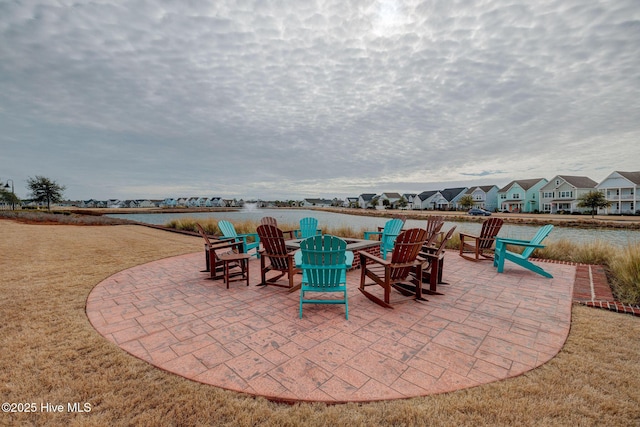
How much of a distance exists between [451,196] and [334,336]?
6564cm

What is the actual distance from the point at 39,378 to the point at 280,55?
10.6m

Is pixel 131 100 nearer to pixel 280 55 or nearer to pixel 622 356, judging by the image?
pixel 280 55

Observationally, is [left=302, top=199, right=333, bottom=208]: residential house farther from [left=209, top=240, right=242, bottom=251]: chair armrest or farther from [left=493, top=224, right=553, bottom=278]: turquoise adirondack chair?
[left=493, top=224, right=553, bottom=278]: turquoise adirondack chair

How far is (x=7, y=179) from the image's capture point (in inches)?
1500

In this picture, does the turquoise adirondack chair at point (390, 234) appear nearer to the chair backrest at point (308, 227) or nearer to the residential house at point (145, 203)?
the chair backrest at point (308, 227)

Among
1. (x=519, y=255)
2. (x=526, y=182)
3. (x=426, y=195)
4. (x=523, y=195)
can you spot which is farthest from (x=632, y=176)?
(x=519, y=255)

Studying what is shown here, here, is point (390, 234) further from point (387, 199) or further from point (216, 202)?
point (216, 202)

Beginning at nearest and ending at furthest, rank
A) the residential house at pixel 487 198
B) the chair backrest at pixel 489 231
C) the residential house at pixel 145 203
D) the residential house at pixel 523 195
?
the chair backrest at pixel 489 231, the residential house at pixel 523 195, the residential house at pixel 487 198, the residential house at pixel 145 203

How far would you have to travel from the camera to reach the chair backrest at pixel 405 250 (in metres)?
3.63

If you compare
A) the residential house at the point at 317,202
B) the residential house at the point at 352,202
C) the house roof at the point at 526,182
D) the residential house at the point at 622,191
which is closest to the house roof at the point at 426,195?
the house roof at the point at 526,182

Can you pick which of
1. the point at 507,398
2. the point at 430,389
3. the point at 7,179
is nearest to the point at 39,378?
the point at 430,389

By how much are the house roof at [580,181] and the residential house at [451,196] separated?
63.4ft

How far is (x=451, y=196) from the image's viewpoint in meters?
59.8

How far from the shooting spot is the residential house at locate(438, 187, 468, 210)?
191 feet
